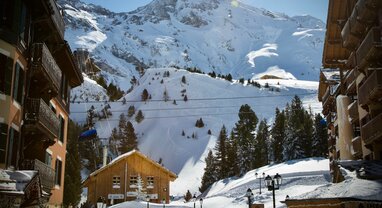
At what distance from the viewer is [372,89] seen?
76.0 ft

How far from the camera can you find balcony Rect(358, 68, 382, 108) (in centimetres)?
2238

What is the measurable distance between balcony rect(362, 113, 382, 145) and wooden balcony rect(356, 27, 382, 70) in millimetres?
2839

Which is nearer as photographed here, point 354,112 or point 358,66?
point 358,66

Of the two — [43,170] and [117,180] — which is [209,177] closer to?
[117,180]

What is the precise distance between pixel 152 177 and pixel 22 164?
3540 centimetres

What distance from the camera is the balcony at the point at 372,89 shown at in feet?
73.4

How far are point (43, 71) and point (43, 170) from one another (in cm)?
516

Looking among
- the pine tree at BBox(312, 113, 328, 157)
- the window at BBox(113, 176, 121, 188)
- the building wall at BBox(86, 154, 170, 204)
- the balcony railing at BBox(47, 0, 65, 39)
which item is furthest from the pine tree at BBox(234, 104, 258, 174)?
the balcony railing at BBox(47, 0, 65, 39)

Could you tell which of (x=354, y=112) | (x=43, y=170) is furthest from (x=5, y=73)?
(x=354, y=112)

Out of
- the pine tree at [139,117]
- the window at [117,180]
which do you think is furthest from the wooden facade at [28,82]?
the pine tree at [139,117]

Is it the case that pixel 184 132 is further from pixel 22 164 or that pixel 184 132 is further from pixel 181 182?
pixel 22 164

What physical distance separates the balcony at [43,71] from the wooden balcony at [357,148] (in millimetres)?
18538

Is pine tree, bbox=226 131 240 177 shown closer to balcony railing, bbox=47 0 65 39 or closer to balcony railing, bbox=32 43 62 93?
balcony railing, bbox=47 0 65 39

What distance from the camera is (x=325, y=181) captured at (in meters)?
60.0
